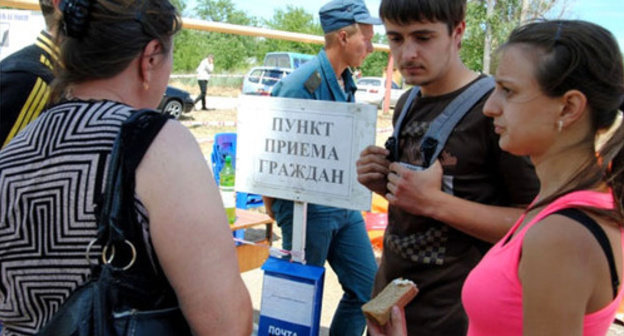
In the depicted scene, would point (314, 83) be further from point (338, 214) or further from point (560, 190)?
point (560, 190)

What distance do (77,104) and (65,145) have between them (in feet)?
0.35

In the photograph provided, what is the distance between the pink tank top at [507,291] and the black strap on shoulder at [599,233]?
2 centimetres

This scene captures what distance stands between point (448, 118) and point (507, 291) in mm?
759

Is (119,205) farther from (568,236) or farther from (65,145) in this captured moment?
(568,236)

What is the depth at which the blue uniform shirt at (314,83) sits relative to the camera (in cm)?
282

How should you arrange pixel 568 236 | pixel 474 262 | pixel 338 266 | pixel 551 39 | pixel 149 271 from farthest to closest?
pixel 338 266, pixel 474 262, pixel 551 39, pixel 149 271, pixel 568 236

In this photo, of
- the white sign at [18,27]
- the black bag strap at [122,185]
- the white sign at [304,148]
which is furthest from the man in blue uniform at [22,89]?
the white sign at [18,27]

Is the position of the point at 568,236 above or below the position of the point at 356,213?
above

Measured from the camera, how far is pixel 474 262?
178cm

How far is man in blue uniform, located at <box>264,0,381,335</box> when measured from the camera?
2.75 m

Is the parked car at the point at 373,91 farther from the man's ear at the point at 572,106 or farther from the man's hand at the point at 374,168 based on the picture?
the man's ear at the point at 572,106

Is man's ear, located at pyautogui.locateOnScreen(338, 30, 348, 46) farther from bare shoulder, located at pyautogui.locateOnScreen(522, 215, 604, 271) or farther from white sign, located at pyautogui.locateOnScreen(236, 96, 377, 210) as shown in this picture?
bare shoulder, located at pyautogui.locateOnScreen(522, 215, 604, 271)

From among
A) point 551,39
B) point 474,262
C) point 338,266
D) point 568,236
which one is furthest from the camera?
point 338,266

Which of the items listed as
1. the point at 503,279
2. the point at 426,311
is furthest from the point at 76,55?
the point at 426,311
